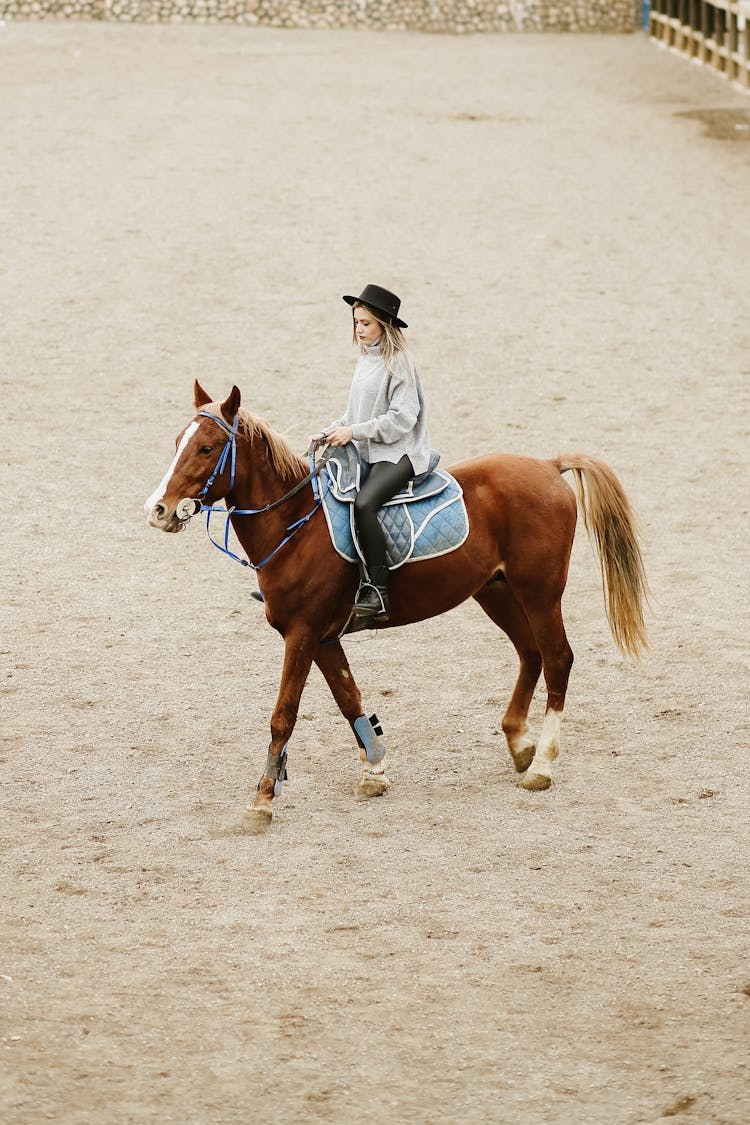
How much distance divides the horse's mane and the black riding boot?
0.54 metres

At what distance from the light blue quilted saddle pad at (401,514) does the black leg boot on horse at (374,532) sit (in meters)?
0.05

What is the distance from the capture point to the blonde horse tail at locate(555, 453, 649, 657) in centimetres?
731

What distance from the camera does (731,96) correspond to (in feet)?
78.3

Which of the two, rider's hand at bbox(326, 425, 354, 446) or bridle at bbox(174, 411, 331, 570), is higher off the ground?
rider's hand at bbox(326, 425, 354, 446)

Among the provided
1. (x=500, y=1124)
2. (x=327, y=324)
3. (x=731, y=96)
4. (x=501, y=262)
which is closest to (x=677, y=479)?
(x=327, y=324)

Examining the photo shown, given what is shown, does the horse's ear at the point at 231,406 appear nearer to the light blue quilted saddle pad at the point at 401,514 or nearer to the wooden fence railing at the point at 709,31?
the light blue quilted saddle pad at the point at 401,514

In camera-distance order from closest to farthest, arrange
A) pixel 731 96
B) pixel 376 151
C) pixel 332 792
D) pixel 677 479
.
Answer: pixel 332 792 → pixel 677 479 → pixel 376 151 → pixel 731 96

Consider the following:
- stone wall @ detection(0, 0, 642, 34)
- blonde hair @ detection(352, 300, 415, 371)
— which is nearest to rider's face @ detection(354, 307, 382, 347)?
blonde hair @ detection(352, 300, 415, 371)

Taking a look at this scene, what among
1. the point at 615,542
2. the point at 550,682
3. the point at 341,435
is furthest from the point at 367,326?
the point at 550,682

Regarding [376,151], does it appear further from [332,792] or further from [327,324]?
[332,792]

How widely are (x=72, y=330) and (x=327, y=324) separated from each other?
245cm

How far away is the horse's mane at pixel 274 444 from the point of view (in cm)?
671

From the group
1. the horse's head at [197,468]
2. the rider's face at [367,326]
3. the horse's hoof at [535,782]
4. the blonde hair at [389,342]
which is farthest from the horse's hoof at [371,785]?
the rider's face at [367,326]

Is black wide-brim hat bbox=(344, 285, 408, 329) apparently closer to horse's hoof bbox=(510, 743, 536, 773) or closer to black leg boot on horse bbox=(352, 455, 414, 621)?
black leg boot on horse bbox=(352, 455, 414, 621)
